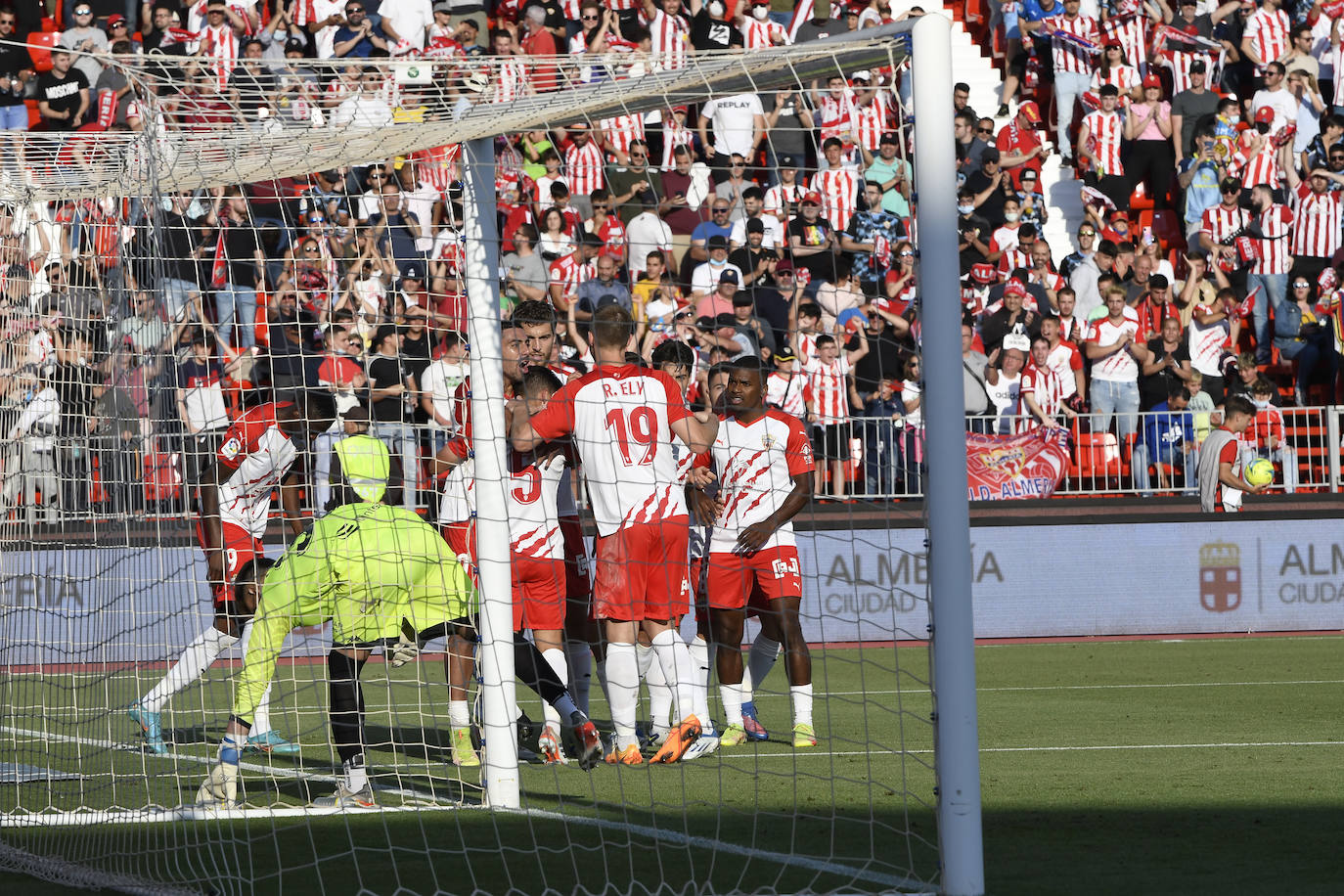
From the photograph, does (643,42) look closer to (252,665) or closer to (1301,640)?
(1301,640)

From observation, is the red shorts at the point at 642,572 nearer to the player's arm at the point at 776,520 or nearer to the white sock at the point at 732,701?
the player's arm at the point at 776,520

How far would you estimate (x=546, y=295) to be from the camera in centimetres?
1520

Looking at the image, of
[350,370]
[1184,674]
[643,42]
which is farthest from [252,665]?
[643,42]

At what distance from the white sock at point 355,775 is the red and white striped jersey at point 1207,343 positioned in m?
12.8

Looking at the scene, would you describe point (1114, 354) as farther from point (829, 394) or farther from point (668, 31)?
point (668, 31)

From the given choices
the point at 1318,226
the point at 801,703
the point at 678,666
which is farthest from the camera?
the point at 1318,226

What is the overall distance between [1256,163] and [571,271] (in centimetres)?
891

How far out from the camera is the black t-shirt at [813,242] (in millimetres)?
13766

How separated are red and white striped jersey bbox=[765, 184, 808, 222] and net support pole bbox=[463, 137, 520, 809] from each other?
6.56 m

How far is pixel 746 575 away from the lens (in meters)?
9.80

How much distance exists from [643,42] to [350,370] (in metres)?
8.50

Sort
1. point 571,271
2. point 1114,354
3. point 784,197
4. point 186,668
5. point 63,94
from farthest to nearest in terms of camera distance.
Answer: point 63,94 → point 1114,354 → point 571,271 → point 784,197 → point 186,668

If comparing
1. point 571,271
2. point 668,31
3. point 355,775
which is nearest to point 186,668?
point 355,775

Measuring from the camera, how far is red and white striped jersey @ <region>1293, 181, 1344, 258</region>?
64.1ft
